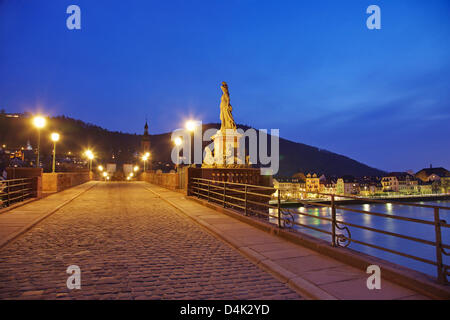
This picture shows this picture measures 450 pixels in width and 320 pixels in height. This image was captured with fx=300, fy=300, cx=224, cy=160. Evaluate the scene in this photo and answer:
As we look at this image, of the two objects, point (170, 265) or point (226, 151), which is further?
point (226, 151)

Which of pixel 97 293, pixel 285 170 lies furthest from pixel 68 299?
pixel 285 170

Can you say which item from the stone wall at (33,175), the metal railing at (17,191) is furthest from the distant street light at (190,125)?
the metal railing at (17,191)

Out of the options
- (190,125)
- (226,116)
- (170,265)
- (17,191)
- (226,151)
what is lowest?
(170,265)

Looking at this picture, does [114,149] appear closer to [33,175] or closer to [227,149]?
[227,149]

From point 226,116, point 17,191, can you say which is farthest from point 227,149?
point 17,191

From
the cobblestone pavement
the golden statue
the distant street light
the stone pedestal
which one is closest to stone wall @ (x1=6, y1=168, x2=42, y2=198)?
the cobblestone pavement

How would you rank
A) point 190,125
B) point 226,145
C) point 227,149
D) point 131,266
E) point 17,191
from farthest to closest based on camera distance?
1. point 227,149
2. point 226,145
3. point 190,125
4. point 17,191
5. point 131,266

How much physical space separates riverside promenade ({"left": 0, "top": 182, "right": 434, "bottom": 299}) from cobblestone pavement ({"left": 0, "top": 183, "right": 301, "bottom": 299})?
0.6 inches

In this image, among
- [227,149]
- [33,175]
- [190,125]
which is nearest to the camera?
[33,175]

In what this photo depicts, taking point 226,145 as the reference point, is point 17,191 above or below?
below

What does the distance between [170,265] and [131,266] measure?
71 cm

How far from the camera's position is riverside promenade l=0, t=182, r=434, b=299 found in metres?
4.26

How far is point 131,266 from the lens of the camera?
217 inches

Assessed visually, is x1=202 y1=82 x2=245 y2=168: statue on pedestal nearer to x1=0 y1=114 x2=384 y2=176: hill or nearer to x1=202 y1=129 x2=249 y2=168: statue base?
x1=202 y1=129 x2=249 y2=168: statue base
